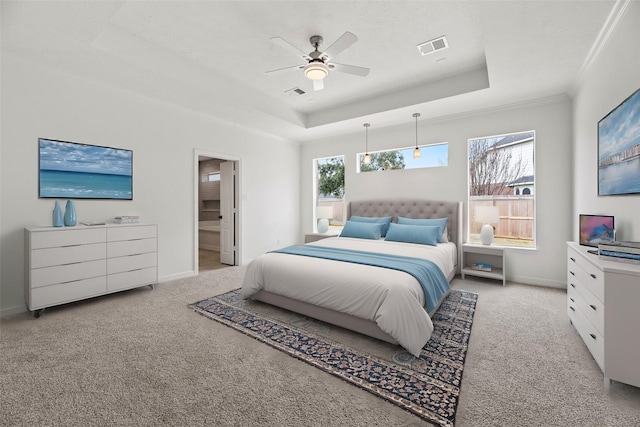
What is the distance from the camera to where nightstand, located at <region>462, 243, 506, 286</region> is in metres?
4.08

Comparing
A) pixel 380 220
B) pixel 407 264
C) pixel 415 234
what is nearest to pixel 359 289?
pixel 407 264

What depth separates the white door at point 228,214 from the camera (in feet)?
18.1

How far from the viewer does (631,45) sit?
2100mm

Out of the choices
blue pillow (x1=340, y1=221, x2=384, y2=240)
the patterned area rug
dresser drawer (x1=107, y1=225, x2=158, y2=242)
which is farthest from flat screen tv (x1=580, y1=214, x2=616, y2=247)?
dresser drawer (x1=107, y1=225, x2=158, y2=242)

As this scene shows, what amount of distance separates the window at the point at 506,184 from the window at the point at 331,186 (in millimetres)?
2518

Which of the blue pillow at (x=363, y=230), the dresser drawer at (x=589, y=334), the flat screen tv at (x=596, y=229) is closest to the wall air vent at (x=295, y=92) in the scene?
the blue pillow at (x=363, y=230)

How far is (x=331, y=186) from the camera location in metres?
6.39

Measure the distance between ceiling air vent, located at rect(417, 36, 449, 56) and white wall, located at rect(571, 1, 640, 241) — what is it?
4.47 ft

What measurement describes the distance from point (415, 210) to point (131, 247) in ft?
14.5

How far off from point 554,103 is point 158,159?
19.1 ft

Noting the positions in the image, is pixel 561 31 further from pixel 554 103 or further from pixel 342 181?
pixel 342 181

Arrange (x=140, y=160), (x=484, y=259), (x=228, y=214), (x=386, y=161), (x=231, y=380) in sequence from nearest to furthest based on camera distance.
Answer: (x=231, y=380) < (x=140, y=160) < (x=484, y=259) < (x=386, y=161) < (x=228, y=214)

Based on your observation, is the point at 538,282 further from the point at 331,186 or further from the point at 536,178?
the point at 331,186

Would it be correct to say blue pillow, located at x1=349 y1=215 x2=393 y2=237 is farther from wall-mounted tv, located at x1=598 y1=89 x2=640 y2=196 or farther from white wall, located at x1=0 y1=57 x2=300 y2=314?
wall-mounted tv, located at x1=598 y1=89 x2=640 y2=196
